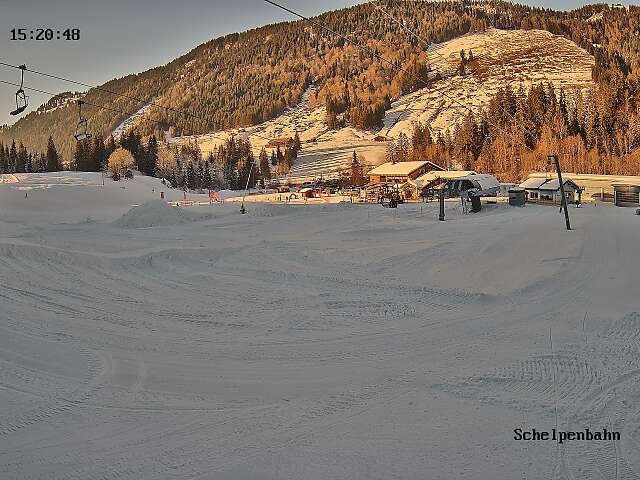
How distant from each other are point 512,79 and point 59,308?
14368 centimetres

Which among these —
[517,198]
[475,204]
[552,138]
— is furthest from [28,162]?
[517,198]

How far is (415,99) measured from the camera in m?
170

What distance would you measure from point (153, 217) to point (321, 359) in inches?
1012

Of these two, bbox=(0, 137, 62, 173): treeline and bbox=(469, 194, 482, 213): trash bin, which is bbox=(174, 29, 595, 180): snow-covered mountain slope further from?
bbox=(469, 194, 482, 213): trash bin

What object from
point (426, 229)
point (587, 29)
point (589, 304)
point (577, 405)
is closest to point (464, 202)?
point (426, 229)

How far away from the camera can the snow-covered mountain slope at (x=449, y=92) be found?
13250 cm

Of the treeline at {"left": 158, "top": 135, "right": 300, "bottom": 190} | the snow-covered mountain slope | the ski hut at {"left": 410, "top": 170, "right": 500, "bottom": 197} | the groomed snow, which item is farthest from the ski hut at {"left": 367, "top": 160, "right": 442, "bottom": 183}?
the groomed snow

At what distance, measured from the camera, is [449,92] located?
144 meters

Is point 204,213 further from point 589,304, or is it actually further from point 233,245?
point 589,304

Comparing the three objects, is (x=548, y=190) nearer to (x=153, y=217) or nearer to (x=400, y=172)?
(x=153, y=217)

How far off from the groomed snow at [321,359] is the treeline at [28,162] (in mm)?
85155

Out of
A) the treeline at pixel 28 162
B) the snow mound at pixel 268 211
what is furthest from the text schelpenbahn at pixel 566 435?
the treeline at pixel 28 162

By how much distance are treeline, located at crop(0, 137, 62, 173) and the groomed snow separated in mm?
85155

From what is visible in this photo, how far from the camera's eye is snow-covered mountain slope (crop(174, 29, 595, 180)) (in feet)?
A: 435
